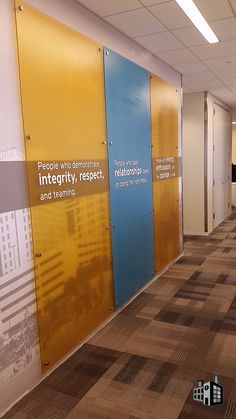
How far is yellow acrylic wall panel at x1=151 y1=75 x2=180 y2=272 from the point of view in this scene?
14.3ft

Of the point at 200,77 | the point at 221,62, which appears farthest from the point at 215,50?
the point at 200,77

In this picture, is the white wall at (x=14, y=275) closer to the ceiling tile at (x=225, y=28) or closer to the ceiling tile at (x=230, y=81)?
the ceiling tile at (x=225, y=28)

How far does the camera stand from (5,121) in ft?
6.87

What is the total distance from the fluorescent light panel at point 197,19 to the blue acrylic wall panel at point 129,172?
0.74 m

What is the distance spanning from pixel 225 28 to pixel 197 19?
42 cm

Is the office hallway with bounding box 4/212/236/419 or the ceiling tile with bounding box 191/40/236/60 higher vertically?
the ceiling tile with bounding box 191/40/236/60

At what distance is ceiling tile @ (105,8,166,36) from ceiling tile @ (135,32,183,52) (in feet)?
0.45

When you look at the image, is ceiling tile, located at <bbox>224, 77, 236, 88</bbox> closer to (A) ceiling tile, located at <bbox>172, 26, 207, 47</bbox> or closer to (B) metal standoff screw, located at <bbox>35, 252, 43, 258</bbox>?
(A) ceiling tile, located at <bbox>172, 26, 207, 47</bbox>

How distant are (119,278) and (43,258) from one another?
127 centimetres

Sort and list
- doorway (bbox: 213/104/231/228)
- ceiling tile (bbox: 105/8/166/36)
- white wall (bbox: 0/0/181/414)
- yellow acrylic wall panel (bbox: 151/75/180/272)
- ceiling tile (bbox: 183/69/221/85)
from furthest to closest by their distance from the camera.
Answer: doorway (bbox: 213/104/231/228) < ceiling tile (bbox: 183/69/221/85) < yellow acrylic wall panel (bbox: 151/75/180/272) < ceiling tile (bbox: 105/8/166/36) < white wall (bbox: 0/0/181/414)

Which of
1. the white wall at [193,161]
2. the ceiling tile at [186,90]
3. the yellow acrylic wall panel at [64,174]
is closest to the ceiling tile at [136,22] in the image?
the yellow acrylic wall panel at [64,174]

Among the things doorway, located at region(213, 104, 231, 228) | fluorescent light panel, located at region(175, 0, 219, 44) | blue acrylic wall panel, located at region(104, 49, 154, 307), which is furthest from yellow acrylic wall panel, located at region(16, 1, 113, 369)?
doorway, located at region(213, 104, 231, 228)

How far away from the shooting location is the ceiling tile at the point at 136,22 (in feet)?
→ 10.1

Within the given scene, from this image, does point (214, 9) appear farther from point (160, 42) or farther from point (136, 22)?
point (160, 42)
